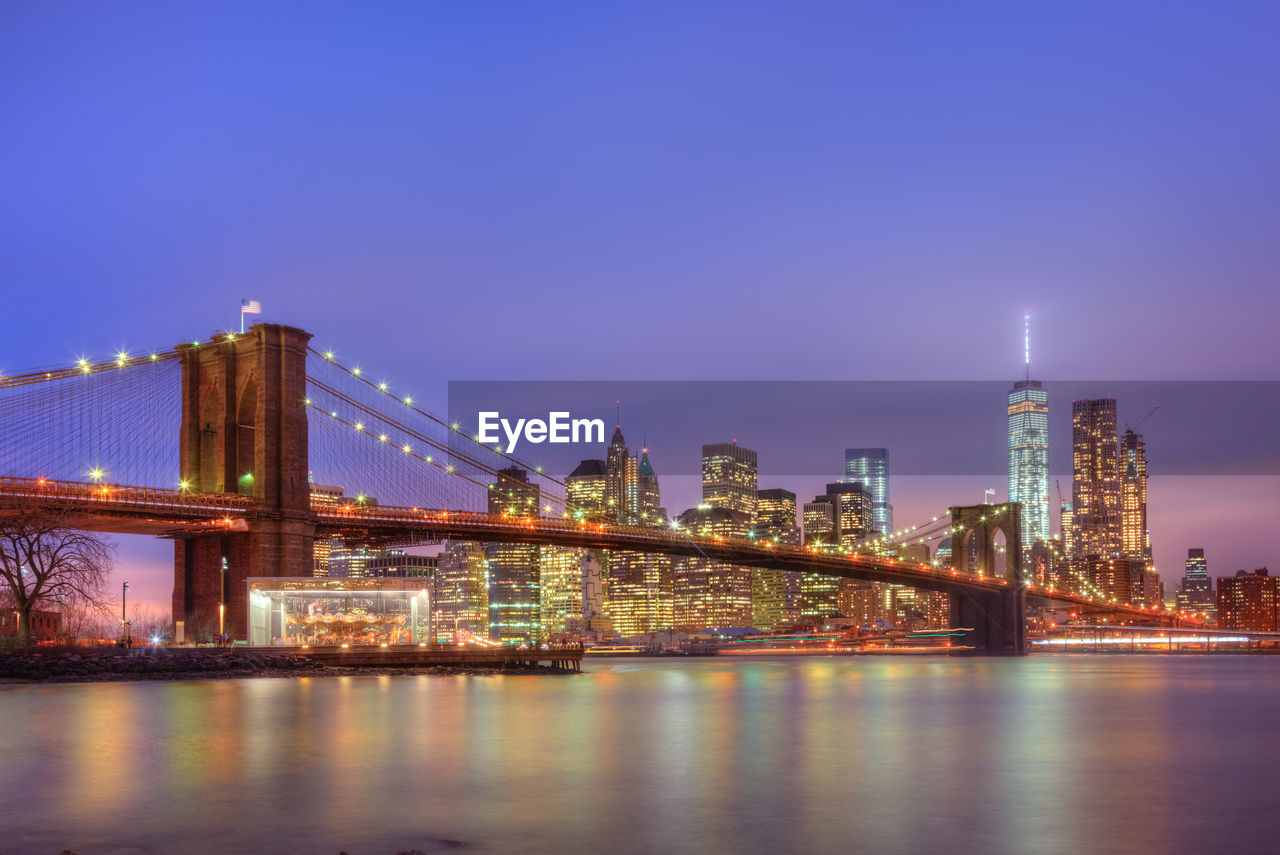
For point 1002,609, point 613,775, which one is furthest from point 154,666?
point 1002,609

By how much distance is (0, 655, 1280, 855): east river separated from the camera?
16.4 metres

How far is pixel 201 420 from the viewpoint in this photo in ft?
208

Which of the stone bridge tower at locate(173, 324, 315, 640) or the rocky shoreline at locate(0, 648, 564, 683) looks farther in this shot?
the stone bridge tower at locate(173, 324, 315, 640)

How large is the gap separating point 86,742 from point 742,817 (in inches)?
623

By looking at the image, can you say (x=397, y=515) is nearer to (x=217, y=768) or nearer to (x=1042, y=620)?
(x=217, y=768)

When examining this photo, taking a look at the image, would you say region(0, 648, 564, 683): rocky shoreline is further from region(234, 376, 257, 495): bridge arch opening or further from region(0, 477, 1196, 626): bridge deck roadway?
region(234, 376, 257, 495): bridge arch opening

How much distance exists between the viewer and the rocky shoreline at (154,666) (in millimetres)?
49469

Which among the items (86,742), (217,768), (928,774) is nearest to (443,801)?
(217,768)

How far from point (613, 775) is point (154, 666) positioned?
3449 centimetres

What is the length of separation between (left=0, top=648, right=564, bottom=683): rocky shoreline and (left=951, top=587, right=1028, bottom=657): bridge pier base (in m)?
68.6

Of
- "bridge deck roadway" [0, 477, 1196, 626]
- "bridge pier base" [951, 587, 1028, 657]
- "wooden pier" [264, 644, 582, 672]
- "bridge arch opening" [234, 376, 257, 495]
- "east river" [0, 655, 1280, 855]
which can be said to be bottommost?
"bridge pier base" [951, 587, 1028, 657]

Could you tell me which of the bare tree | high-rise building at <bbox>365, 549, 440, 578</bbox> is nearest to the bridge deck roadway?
the bare tree

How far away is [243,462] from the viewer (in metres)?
62.8

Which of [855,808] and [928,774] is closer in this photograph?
[855,808]
